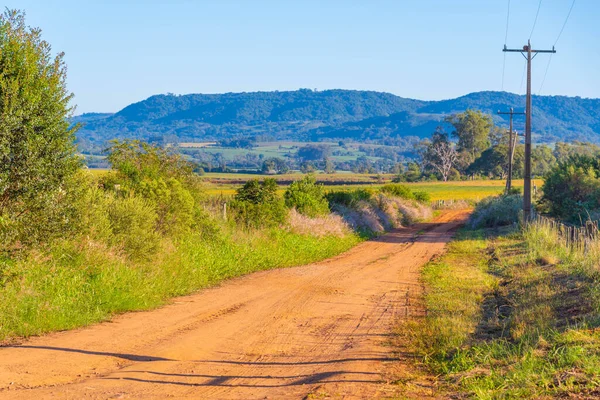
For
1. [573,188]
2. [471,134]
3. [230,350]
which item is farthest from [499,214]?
[471,134]

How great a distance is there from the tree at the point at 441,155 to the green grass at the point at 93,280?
357 ft

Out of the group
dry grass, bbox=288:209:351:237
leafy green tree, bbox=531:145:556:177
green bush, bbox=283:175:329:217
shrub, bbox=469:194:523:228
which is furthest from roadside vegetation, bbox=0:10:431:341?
leafy green tree, bbox=531:145:556:177

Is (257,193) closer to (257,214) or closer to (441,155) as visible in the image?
(257,214)

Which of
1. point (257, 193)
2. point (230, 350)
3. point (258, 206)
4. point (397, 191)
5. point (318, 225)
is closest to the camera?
point (230, 350)

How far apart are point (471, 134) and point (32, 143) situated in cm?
12194

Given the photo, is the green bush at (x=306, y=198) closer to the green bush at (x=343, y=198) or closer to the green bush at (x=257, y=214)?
the green bush at (x=257, y=214)

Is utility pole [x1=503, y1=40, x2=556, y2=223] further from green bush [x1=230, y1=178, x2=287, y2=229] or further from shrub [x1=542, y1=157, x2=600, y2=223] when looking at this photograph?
green bush [x1=230, y1=178, x2=287, y2=229]

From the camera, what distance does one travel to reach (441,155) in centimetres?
12581

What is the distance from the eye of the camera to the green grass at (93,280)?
11508mm

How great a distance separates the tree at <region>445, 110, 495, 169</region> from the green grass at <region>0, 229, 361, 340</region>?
111937 mm

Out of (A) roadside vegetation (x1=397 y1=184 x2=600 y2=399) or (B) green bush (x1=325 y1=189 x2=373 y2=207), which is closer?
(A) roadside vegetation (x1=397 y1=184 x2=600 y2=399)

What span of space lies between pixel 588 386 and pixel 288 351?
4.36 m

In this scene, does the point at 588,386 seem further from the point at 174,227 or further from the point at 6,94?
the point at 174,227

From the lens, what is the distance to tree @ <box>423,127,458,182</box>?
126m
